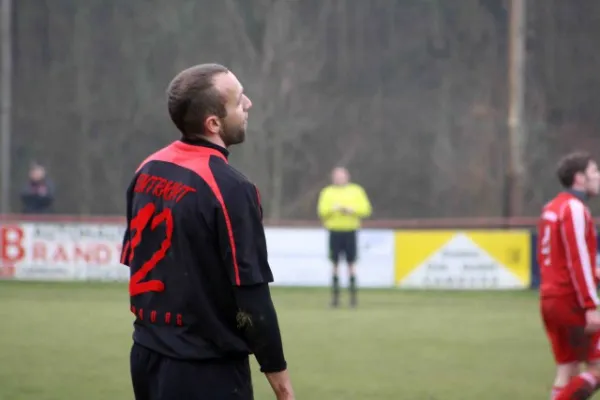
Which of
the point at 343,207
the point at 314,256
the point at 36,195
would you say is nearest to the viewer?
the point at 343,207

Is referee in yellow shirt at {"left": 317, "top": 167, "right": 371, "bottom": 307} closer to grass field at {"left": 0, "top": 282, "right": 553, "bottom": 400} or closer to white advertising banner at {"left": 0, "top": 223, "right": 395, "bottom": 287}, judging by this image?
grass field at {"left": 0, "top": 282, "right": 553, "bottom": 400}

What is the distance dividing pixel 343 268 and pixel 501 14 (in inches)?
814

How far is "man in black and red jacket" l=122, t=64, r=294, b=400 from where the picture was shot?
3.47m

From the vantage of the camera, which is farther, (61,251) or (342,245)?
(61,251)

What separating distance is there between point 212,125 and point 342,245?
1355 cm

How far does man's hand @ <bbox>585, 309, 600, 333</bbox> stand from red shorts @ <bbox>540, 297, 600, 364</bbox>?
0.06m

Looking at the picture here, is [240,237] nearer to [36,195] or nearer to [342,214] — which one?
[342,214]

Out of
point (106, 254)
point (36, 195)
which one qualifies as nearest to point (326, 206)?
point (106, 254)

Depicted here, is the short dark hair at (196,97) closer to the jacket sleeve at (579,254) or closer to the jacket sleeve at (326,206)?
the jacket sleeve at (579,254)

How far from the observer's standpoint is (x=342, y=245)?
56.1ft

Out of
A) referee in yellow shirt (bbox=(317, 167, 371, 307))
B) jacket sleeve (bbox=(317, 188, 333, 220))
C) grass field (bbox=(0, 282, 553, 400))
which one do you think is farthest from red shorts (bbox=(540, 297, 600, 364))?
jacket sleeve (bbox=(317, 188, 333, 220))

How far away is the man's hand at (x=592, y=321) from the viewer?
680 cm

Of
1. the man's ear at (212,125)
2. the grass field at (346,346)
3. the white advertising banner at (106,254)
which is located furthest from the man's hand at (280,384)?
the white advertising banner at (106,254)

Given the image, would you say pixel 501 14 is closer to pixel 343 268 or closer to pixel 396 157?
pixel 396 157
